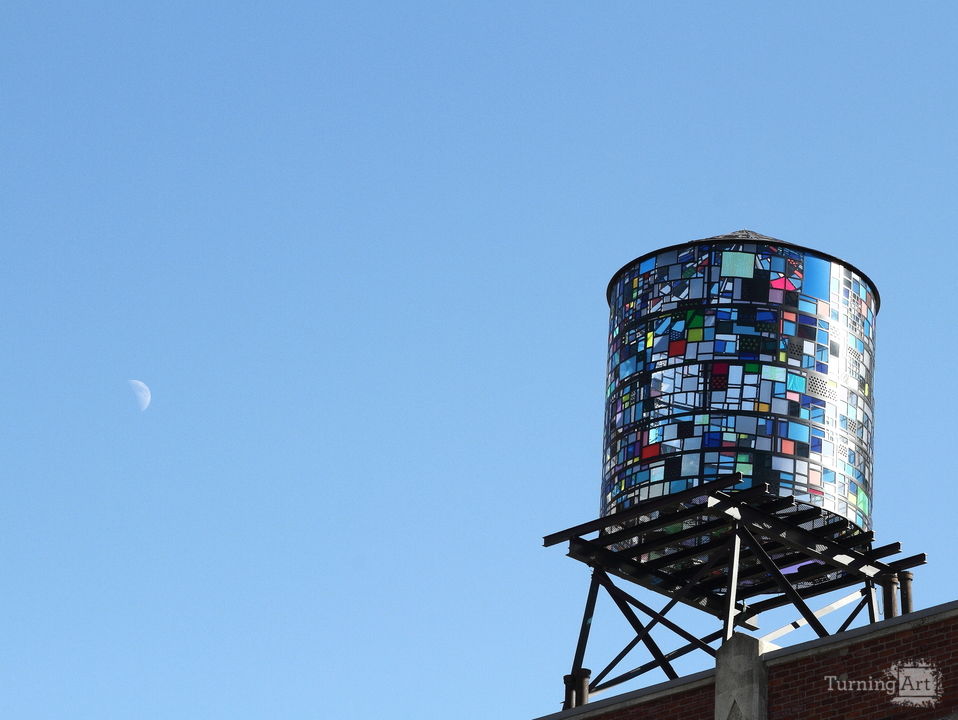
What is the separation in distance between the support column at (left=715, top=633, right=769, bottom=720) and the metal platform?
6.36 feet

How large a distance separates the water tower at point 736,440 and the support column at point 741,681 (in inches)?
85.7

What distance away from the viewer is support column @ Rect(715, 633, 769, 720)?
16094mm

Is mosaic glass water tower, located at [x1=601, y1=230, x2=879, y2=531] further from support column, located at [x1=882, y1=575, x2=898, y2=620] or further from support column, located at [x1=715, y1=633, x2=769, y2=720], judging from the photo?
support column, located at [x1=715, y1=633, x2=769, y2=720]

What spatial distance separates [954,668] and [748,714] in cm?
200

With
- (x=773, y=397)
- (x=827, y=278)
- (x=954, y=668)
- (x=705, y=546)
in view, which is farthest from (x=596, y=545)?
(x=954, y=668)

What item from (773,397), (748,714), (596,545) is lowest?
(748,714)

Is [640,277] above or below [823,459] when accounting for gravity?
above

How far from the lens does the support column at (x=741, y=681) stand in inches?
634

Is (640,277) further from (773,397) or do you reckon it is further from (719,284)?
(773,397)

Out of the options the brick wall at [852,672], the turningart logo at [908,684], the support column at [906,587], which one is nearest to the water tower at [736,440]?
the support column at [906,587]

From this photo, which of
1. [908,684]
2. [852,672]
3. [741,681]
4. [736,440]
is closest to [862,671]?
[852,672]

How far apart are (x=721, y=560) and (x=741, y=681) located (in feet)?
12.5

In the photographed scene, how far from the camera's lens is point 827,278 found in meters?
20.2

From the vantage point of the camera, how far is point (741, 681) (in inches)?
639
